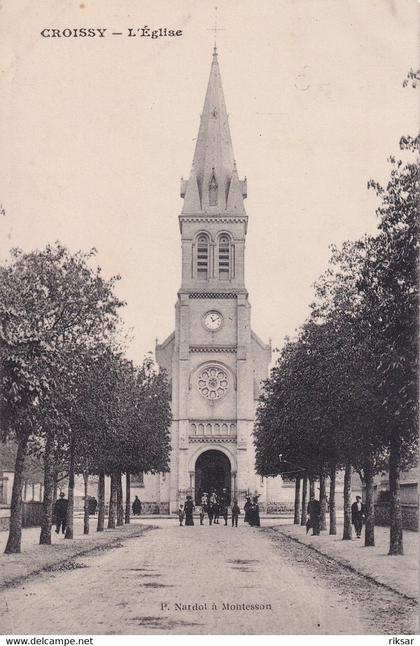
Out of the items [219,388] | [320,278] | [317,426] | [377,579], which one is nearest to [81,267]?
[320,278]

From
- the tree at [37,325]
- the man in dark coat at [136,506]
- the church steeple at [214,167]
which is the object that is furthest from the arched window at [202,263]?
the tree at [37,325]

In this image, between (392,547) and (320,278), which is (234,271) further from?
(392,547)

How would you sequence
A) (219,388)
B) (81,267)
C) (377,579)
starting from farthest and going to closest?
(219,388)
(81,267)
(377,579)

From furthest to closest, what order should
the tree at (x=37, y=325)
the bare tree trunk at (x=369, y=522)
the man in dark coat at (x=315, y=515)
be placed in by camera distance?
the man in dark coat at (x=315, y=515) → the bare tree trunk at (x=369, y=522) → the tree at (x=37, y=325)

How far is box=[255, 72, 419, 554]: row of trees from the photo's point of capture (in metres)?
15.2

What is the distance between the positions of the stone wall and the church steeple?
38523 mm

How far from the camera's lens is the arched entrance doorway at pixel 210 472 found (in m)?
72.5

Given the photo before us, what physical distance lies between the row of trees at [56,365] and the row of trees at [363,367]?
5.89 meters

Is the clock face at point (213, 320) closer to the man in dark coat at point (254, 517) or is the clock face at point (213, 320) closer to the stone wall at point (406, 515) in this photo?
the man in dark coat at point (254, 517)

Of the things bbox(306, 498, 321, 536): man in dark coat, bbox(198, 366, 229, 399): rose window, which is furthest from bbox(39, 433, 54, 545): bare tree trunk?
bbox(198, 366, 229, 399): rose window

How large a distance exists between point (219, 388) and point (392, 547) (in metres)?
49.5

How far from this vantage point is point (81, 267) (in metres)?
25.9

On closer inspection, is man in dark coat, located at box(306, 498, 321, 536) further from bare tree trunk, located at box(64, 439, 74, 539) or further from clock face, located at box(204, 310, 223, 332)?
clock face, located at box(204, 310, 223, 332)
